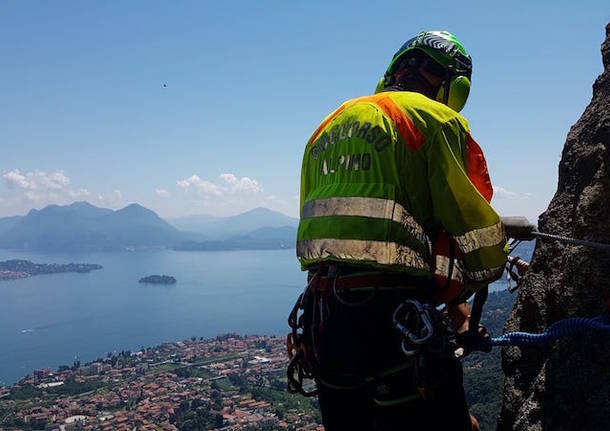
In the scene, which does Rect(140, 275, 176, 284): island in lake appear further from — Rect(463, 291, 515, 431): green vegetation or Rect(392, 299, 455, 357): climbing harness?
Rect(392, 299, 455, 357): climbing harness

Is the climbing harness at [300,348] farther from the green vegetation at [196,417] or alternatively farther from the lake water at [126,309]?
the lake water at [126,309]

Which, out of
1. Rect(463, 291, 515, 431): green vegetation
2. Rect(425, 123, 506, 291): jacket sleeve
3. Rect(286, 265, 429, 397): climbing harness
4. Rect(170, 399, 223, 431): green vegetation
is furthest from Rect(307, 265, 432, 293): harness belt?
Rect(170, 399, 223, 431): green vegetation

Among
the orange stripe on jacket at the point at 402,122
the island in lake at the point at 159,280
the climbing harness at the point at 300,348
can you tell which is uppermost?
the orange stripe on jacket at the point at 402,122

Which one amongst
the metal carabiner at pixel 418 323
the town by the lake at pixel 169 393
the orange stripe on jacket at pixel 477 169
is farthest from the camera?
the town by the lake at pixel 169 393

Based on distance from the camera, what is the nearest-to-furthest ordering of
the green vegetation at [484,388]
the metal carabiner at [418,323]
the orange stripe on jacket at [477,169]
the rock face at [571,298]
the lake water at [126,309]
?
the metal carabiner at [418,323] → the orange stripe on jacket at [477,169] → the rock face at [571,298] → the green vegetation at [484,388] → the lake water at [126,309]

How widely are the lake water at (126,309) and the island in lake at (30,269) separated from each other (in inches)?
209

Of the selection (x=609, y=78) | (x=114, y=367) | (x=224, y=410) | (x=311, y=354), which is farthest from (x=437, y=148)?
(x=114, y=367)

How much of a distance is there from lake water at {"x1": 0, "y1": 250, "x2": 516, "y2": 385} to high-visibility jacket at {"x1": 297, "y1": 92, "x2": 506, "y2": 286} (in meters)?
70.8

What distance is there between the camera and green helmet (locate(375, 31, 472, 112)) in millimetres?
2199

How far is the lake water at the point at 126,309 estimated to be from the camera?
71.3 m

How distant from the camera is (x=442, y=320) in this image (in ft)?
5.71

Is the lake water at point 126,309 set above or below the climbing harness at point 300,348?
below

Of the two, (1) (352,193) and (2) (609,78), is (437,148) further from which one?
(2) (609,78)

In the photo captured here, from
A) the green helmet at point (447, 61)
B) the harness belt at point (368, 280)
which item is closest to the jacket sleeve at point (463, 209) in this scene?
Result: the harness belt at point (368, 280)
